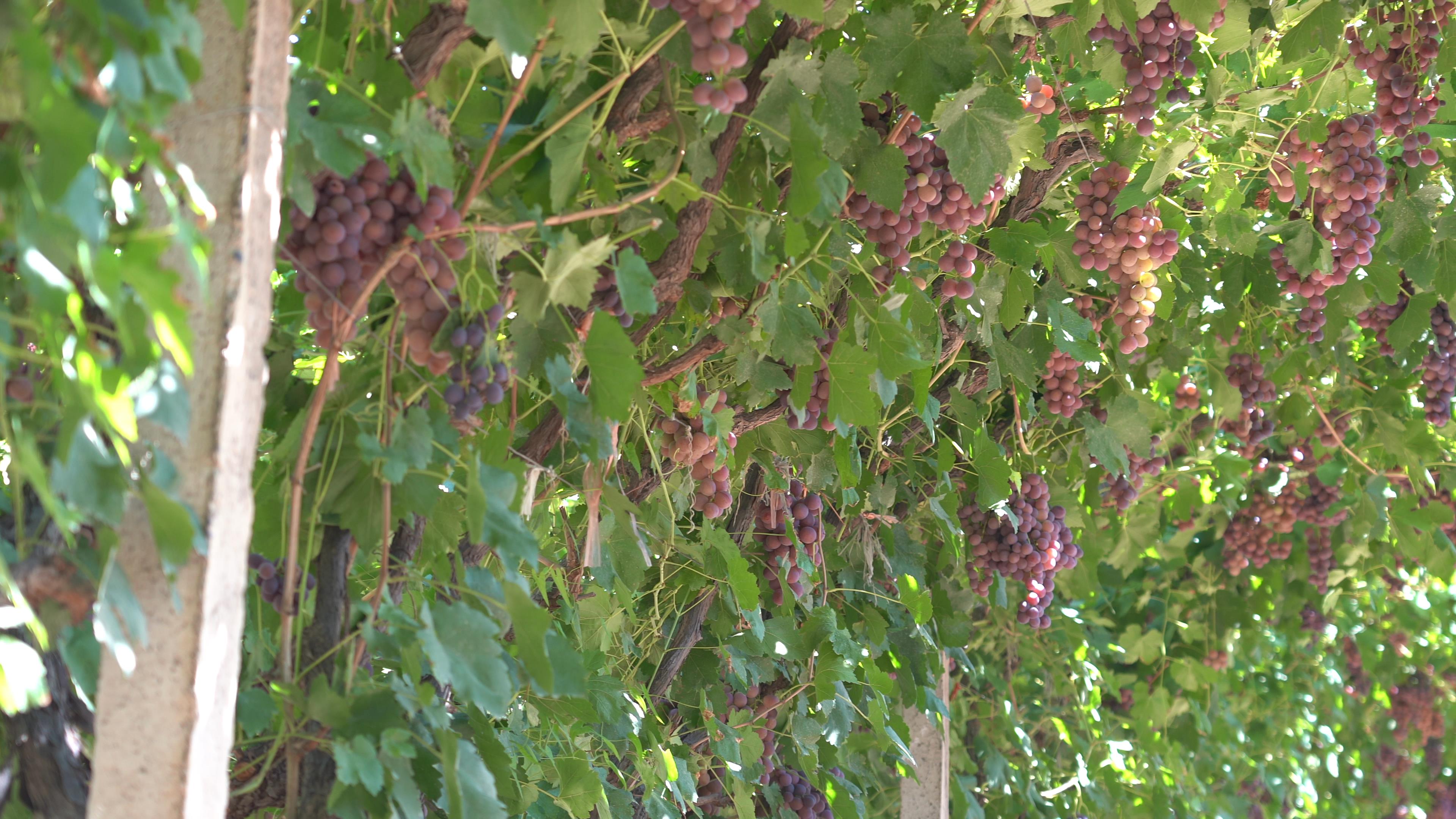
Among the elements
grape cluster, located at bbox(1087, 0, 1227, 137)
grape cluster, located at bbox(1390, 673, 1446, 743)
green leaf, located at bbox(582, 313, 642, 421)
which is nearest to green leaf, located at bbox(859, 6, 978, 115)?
grape cluster, located at bbox(1087, 0, 1227, 137)

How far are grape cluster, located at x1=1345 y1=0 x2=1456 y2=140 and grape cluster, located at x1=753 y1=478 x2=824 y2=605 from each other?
4.40 feet

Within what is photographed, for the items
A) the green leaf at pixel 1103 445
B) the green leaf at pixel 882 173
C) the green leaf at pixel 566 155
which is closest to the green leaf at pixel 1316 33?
the green leaf at pixel 1103 445

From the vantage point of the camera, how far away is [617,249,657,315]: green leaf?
1297 mm

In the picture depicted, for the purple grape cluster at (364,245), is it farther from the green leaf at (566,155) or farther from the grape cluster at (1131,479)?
the grape cluster at (1131,479)

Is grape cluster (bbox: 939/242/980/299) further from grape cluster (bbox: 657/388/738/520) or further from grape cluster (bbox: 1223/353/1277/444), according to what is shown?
grape cluster (bbox: 1223/353/1277/444)

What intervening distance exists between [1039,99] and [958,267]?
33 centimetres

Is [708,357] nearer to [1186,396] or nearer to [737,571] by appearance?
[737,571]

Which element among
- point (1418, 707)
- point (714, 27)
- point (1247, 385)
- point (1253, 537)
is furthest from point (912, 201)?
point (1418, 707)

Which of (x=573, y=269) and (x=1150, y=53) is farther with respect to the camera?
(x=1150, y=53)

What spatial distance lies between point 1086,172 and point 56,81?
201cm

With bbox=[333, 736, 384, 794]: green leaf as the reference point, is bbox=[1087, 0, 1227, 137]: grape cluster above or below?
above

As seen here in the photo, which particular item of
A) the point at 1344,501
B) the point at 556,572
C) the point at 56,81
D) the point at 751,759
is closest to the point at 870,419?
the point at 556,572

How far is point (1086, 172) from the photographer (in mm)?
2381

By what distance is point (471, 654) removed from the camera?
1.14 metres
